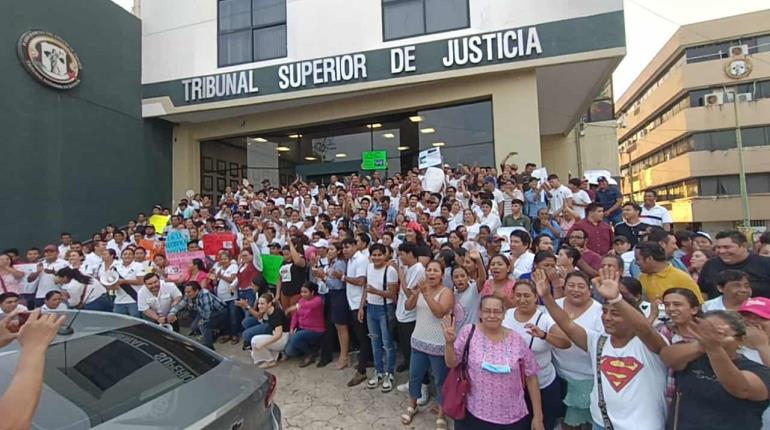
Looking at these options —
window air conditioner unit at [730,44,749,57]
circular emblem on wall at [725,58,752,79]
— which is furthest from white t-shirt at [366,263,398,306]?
window air conditioner unit at [730,44,749,57]

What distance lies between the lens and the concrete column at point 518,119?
36.2 feet

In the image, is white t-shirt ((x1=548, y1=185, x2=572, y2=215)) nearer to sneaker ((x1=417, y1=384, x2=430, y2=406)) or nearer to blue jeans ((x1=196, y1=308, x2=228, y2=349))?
sneaker ((x1=417, y1=384, x2=430, y2=406))

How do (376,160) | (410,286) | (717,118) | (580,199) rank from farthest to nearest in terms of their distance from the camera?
(717,118), (376,160), (580,199), (410,286)

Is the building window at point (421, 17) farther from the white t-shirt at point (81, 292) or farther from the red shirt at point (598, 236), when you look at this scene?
the white t-shirt at point (81, 292)

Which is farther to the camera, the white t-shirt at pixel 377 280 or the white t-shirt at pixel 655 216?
the white t-shirt at pixel 655 216

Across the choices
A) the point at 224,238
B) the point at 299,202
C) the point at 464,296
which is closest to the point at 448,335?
the point at 464,296

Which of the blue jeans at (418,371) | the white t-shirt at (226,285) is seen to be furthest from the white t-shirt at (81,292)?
the blue jeans at (418,371)

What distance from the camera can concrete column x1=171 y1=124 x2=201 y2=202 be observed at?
1504 cm

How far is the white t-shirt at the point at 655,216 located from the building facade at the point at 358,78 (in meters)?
4.33

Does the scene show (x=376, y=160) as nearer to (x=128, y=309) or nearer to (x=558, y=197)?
(x=558, y=197)

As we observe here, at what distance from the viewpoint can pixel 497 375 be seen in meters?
2.86

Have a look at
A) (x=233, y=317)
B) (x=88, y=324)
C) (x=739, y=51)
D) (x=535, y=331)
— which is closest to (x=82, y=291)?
(x=233, y=317)

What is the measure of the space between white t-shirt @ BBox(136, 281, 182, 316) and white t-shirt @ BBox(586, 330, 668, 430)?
19.8 ft

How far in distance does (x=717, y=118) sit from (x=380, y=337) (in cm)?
3802
